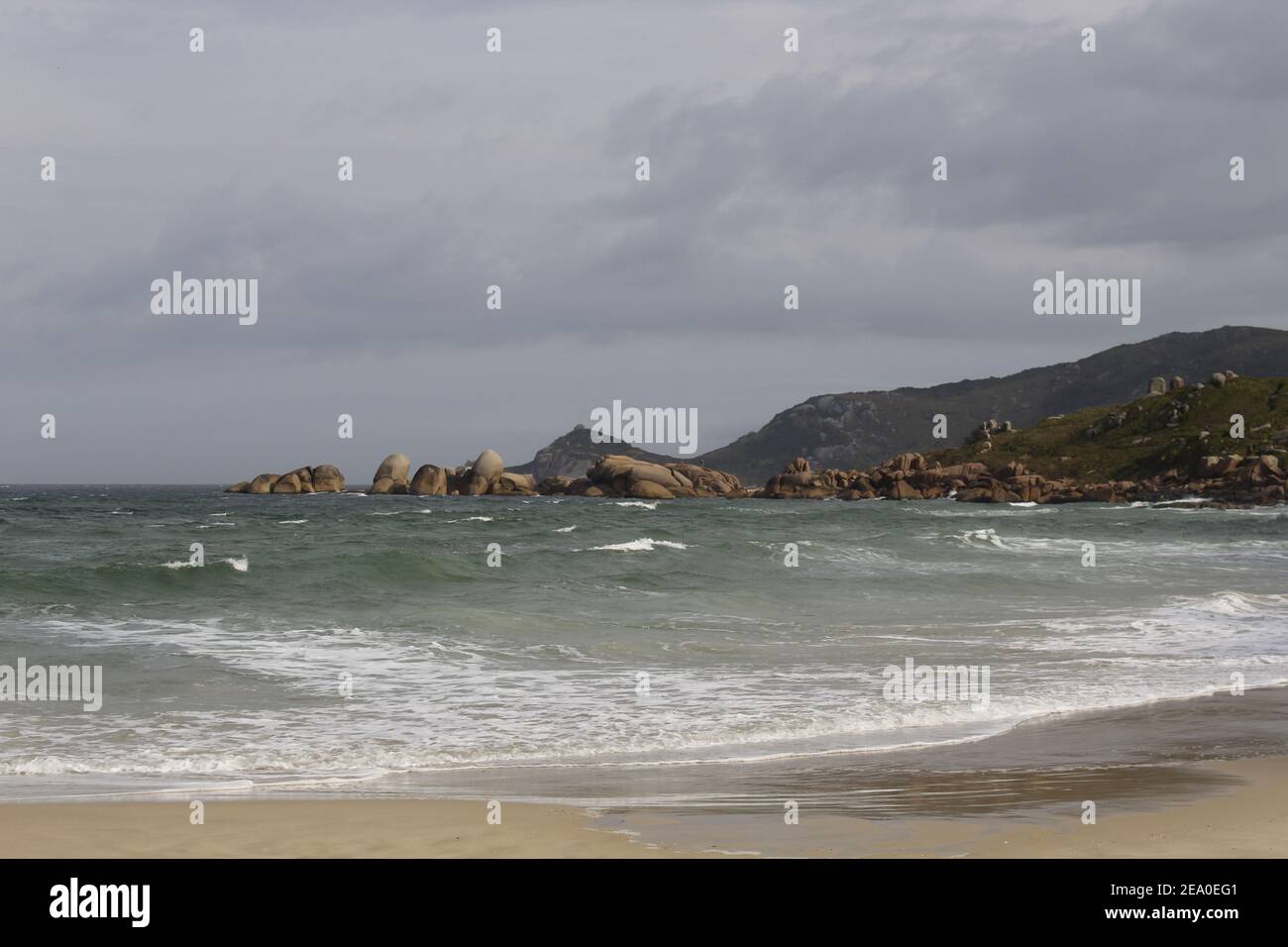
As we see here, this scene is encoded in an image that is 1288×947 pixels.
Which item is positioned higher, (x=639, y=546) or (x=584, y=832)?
(x=639, y=546)

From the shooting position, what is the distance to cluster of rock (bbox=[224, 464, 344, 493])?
131m

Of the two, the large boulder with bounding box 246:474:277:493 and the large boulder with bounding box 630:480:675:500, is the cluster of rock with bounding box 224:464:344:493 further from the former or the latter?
the large boulder with bounding box 630:480:675:500

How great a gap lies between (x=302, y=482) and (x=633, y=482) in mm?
41920

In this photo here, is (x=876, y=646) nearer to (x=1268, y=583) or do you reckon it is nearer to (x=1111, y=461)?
(x=1268, y=583)

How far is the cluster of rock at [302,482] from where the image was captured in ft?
431

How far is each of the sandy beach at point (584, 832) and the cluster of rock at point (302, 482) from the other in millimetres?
128054

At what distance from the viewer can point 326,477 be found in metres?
134

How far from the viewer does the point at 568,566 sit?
30.8 metres

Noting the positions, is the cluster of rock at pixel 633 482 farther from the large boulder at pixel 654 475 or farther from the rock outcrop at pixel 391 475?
the rock outcrop at pixel 391 475


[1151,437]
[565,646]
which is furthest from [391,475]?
[565,646]

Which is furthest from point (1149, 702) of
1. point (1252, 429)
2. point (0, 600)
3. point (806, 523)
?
point (1252, 429)

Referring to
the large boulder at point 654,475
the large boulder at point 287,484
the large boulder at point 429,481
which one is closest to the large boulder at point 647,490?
the large boulder at point 654,475

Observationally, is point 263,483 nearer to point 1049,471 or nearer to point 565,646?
point 1049,471
